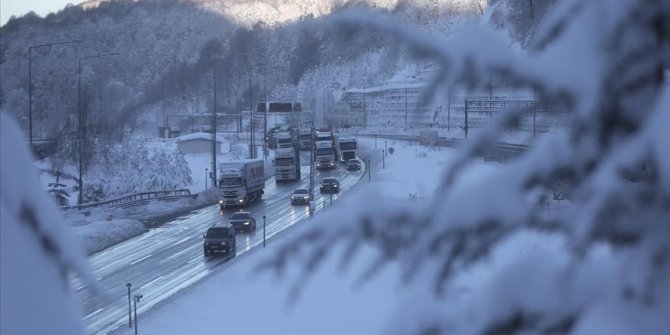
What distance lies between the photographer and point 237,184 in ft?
81.8

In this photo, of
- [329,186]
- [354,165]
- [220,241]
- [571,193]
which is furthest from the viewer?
[354,165]

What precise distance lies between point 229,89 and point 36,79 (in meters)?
41.0

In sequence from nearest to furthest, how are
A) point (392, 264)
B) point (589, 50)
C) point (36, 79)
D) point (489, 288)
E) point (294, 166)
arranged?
point (589, 50) → point (489, 288) → point (392, 264) → point (36, 79) → point (294, 166)

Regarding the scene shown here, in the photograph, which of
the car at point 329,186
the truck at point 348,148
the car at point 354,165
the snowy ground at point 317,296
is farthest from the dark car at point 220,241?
the truck at point 348,148

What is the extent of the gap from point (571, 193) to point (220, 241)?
15.2 m

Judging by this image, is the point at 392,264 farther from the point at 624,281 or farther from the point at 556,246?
the point at 624,281

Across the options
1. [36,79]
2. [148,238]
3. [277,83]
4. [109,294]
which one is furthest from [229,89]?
[109,294]

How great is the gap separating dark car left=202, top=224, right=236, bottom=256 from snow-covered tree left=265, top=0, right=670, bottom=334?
49.2 feet

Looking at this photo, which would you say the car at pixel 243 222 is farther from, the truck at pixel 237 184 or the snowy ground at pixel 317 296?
the snowy ground at pixel 317 296

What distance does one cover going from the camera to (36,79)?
75.5 feet

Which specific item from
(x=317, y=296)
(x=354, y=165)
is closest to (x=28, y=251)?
(x=317, y=296)

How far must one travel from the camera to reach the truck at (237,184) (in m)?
24.8

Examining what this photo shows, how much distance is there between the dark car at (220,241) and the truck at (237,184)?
8.38 metres

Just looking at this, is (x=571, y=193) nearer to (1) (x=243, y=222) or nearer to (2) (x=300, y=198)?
(1) (x=243, y=222)
